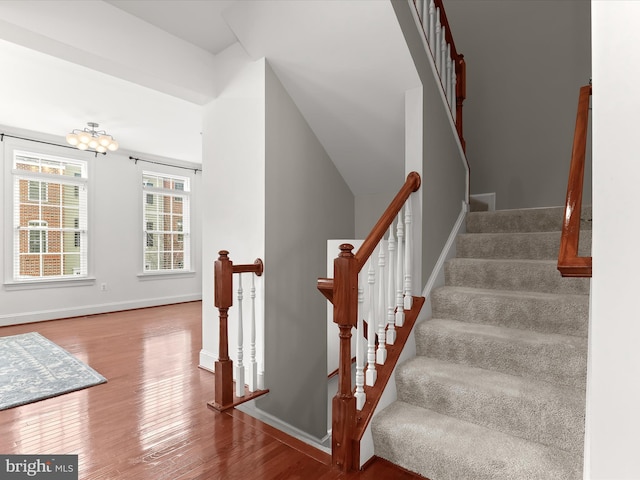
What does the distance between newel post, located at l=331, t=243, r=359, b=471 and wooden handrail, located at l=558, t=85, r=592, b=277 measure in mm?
823

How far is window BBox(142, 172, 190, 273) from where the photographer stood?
6457 mm

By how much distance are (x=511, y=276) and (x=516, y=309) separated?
0.34 m

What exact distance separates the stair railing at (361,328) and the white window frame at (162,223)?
5.43 m

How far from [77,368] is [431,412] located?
2992mm

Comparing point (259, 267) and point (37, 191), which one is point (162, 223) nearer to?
point (37, 191)

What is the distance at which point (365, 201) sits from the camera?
149 inches

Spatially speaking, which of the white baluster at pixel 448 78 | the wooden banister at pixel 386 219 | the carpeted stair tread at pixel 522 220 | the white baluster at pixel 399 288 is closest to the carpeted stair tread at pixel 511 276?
the carpeted stair tread at pixel 522 220

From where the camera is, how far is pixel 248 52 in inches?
110

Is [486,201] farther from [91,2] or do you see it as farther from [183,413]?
[91,2]

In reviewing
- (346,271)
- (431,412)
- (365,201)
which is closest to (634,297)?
(346,271)

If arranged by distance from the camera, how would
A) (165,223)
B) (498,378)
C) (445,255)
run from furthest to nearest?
(165,223), (445,255), (498,378)

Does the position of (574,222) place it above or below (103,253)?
above

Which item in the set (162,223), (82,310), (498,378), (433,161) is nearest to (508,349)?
(498,378)

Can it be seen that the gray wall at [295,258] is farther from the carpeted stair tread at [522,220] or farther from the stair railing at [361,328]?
the carpeted stair tread at [522,220]
